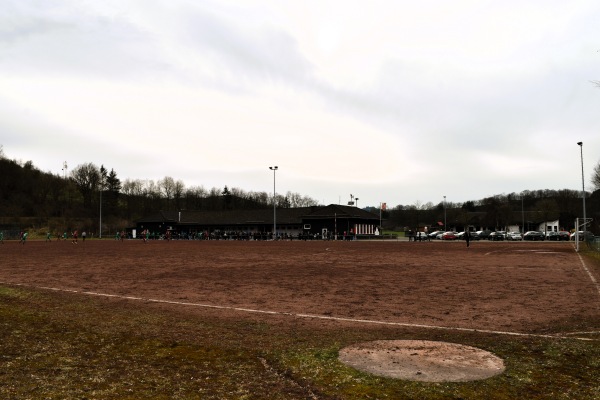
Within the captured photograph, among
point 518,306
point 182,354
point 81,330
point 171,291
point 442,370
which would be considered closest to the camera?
point 442,370

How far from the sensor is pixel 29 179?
5074 inches

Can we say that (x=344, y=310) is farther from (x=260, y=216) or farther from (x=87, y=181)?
(x=87, y=181)

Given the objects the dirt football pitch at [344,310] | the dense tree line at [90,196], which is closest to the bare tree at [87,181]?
the dense tree line at [90,196]

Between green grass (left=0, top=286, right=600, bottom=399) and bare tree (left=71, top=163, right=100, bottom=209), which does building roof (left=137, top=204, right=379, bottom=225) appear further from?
green grass (left=0, top=286, right=600, bottom=399)

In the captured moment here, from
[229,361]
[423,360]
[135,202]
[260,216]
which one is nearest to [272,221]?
[260,216]

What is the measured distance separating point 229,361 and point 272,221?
87424mm

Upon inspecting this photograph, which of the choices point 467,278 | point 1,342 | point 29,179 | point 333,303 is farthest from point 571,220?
point 29,179

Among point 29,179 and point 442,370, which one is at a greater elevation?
point 29,179

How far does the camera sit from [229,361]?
257 inches

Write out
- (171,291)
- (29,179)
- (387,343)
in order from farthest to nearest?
(29,179) → (171,291) → (387,343)

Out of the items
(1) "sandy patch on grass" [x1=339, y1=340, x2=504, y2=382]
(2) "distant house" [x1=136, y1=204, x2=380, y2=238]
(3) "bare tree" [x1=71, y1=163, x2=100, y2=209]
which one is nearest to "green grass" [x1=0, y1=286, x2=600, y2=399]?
(1) "sandy patch on grass" [x1=339, y1=340, x2=504, y2=382]

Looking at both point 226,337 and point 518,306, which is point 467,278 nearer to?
point 518,306

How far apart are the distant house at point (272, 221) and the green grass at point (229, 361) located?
237ft

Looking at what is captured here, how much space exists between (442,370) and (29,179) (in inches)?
5751
